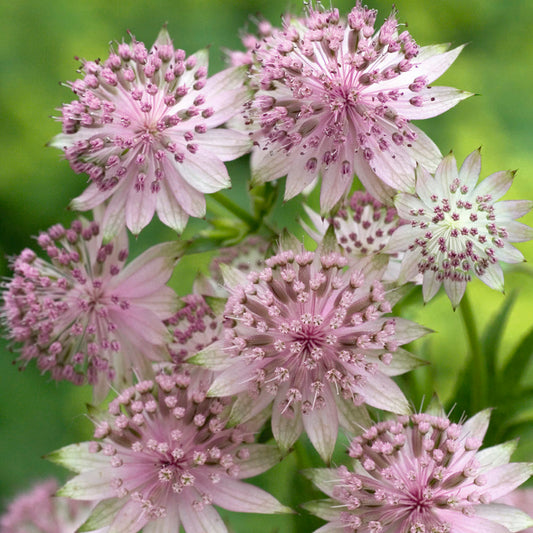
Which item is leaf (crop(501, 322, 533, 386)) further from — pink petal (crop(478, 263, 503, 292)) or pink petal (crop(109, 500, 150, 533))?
pink petal (crop(109, 500, 150, 533))

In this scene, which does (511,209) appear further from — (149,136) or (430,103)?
(149,136)

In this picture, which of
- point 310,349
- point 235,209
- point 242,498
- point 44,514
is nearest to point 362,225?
point 235,209

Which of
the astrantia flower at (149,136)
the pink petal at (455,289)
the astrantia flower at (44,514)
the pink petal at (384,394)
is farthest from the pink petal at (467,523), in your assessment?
the astrantia flower at (44,514)

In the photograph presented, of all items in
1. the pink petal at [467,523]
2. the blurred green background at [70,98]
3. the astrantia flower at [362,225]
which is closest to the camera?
the pink petal at [467,523]

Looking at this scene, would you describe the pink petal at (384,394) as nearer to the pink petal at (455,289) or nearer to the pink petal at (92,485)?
the pink petal at (455,289)

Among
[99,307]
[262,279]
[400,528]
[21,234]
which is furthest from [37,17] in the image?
[400,528]

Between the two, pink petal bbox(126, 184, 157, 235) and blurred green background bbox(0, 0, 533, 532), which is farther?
blurred green background bbox(0, 0, 533, 532)

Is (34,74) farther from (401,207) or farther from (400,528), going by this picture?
(400,528)

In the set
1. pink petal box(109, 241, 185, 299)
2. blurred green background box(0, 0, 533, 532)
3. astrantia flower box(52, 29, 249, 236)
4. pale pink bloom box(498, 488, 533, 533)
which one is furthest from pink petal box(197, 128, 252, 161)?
blurred green background box(0, 0, 533, 532)
